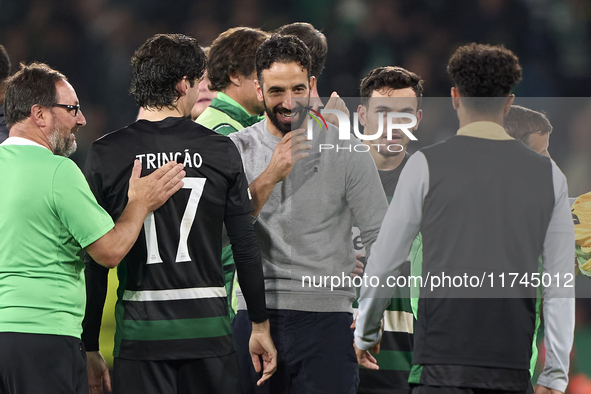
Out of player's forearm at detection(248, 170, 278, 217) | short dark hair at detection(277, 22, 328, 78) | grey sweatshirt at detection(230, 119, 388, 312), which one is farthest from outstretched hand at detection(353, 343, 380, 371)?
short dark hair at detection(277, 22, 328, 78)

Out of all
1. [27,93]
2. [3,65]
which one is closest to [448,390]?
[27,93]

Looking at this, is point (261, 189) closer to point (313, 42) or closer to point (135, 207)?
point (135, 207)

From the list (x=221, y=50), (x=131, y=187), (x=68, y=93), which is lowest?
(x=131, y=187)

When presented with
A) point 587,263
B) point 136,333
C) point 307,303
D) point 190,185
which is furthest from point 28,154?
point 587,263

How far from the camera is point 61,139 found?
272 cm

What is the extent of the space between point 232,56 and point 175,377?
6.17ft

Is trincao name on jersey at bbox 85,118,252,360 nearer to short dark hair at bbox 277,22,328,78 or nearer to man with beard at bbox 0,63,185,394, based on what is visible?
man with beard at bbox 0,63,185,394

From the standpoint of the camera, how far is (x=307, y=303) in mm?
2850

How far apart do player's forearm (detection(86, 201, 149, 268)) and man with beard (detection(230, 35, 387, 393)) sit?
528 millimetres

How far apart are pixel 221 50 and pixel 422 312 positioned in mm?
2083

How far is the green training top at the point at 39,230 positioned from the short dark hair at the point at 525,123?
1.46 metres

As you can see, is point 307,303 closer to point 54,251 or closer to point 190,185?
point 190,185

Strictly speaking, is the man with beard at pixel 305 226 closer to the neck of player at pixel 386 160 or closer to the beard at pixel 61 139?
the neck of player at pixel 386 160

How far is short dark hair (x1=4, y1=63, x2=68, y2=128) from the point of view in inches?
104
